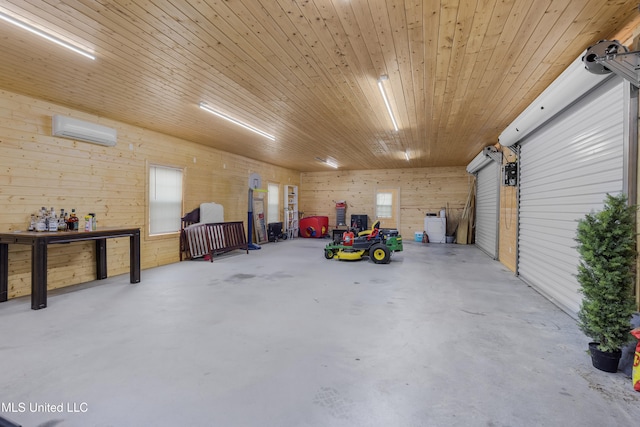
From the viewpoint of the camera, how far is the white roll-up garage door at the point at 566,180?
2.79 m

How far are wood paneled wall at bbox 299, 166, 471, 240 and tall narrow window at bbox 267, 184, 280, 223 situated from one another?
1998 millimetres

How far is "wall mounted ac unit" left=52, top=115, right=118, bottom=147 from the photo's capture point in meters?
4.52

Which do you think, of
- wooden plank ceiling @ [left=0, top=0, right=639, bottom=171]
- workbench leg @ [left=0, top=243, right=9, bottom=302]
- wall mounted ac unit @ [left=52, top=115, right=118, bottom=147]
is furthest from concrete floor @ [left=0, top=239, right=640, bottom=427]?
wooden plank ceiling @ [left=0, top=0, right=639, bottom=171]

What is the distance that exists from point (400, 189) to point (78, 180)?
33.7ft

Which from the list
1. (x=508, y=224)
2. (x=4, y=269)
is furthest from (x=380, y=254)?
(x=4, y=269)

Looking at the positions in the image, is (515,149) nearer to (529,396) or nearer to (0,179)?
(529,396)

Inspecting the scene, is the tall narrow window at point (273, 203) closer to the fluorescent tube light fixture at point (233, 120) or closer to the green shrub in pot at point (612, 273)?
the fluorescent tube light fixture at point (233, 120)

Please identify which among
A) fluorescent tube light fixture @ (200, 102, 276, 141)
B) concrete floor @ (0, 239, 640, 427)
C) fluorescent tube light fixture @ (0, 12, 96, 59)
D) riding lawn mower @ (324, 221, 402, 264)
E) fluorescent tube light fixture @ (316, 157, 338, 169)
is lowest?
concrete floor @ (0, 239, 640, 427)

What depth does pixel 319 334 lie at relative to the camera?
294 cm

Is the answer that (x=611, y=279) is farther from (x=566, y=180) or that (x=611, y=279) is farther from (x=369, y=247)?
(x=369, y=247)

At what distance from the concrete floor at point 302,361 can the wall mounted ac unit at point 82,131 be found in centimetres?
247

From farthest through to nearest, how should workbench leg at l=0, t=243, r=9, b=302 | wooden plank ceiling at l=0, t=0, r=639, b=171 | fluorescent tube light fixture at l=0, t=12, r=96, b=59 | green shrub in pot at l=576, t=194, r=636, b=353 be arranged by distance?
workbench leg at l=0, t=243, r=9, b=302 < fluorescent tube light fixture at l=0, t=12, r=96, b=59 < wooden plank ceiling at l=0, t=0, r=639, b=171 < green shrub in pot at l=576, t=194, r=636, b=353

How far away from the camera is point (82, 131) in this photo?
15.7 feet

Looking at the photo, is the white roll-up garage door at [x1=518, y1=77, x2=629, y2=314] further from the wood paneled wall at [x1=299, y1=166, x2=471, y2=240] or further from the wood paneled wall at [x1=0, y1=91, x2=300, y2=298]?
the wood paneled wall at [x1=0, y1=91, x2=300, y2=298]
